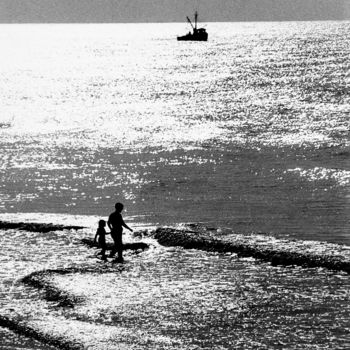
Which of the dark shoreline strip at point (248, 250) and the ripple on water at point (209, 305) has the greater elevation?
the dark shoreline strip at point (248, 250)

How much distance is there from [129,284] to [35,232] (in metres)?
8.79

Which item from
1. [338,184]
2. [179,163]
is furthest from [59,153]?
[338,184]

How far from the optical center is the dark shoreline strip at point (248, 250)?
23.7m

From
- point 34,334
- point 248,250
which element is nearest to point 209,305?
point 34,334

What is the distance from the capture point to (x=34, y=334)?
18.0 m

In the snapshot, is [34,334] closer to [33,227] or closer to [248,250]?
[248,250]

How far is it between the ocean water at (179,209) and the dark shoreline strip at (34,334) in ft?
0.34

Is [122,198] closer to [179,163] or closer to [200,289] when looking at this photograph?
[179,163]

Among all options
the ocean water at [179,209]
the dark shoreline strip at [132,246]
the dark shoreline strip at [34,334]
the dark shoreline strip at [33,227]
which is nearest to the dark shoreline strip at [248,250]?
the ocean water at [179,209]

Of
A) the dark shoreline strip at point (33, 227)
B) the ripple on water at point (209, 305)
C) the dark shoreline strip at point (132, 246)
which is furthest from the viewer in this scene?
the dark shoreline strip at point (33, 227)

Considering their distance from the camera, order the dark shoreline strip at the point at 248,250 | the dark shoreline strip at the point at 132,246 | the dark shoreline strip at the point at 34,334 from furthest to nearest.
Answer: the dark shoreline strip at the point at 132,246 → the dark shoreline strip at the point at 248,250 → the dark shoreline strip at the point at 34,334

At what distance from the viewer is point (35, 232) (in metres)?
29.6

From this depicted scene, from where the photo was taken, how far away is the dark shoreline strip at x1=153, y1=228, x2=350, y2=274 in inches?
933

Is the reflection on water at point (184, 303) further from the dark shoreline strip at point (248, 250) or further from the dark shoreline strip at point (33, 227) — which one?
the dark shoreline strip at point (33, 227)
